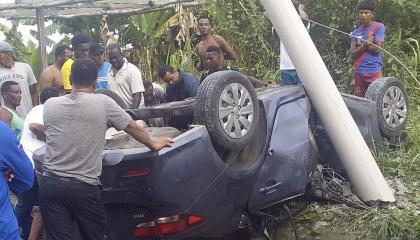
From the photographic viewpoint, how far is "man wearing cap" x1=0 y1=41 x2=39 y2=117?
23.2ft

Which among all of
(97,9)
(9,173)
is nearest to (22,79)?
(97,9)

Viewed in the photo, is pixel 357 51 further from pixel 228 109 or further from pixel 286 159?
pixel 228 109

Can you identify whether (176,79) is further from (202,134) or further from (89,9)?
(89,9)

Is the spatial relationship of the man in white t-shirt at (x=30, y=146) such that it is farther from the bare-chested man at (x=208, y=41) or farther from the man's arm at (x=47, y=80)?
the bare-chested man at (x=208, y=41)

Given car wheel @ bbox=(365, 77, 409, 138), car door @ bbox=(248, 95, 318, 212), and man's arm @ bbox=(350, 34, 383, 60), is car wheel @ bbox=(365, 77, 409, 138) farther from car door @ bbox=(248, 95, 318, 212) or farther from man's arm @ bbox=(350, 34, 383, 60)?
man's arm @ bbox=(350, 34, 383, 60)

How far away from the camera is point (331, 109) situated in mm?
4867

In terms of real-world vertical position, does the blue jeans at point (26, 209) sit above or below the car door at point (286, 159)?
below

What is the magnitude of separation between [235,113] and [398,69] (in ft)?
16.4

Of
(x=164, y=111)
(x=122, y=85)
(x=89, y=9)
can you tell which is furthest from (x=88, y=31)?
(x=164, y=111)

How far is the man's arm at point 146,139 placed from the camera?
3922 mm

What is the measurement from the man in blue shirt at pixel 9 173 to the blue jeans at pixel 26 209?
148 cm

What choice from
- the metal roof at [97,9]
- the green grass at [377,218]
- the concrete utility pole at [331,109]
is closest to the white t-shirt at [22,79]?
the metal roof at [97,9]

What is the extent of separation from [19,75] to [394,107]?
4.44 m

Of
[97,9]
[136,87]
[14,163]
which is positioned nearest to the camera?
[14,163]
